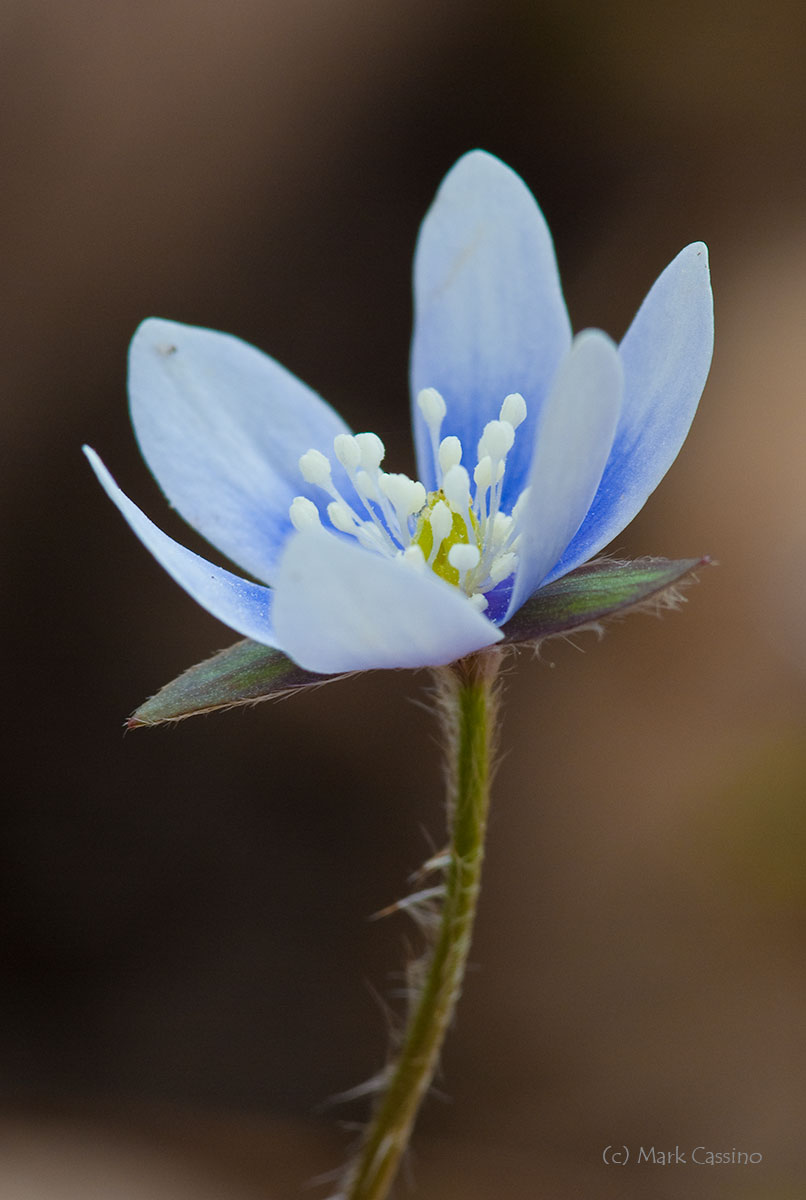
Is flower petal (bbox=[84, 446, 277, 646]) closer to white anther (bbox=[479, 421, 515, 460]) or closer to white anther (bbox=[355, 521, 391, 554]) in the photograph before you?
white anther (bbox=[355, 521, 391, 554])

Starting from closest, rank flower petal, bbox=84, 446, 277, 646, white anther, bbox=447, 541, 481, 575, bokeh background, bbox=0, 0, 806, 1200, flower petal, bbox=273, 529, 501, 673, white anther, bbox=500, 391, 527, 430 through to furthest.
→ flower petal, bbox=273, 529, 501, 673 → flower petal, bbox=84, 446, 277, 646 → white anther, bbox=447, 541, 481, 575 → white anther, bbox=500, 391, 527, 430 → bokeh background, bbox=0, 0, 806, 1200

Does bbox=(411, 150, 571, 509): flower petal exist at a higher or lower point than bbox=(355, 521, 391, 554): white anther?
higher

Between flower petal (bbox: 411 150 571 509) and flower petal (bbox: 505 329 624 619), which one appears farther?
flower petal (bbox: 411 150 571 509)

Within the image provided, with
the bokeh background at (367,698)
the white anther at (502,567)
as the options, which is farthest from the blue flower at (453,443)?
the bokeh background at (367,698)

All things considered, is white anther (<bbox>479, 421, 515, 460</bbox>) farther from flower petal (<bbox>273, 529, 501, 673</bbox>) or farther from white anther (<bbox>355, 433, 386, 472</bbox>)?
flower petal (<bbox>273, 529, 501, 673</bbox>)

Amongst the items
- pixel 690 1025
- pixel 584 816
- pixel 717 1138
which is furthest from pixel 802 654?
pixel 717 1138

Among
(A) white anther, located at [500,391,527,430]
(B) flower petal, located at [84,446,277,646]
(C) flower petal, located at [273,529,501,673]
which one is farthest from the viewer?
(A) white anther, located at [500,391,527,430]

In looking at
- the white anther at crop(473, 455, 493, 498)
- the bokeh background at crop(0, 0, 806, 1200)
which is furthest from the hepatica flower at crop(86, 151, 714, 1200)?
the bokeh background at crop(0, 0, 806, 1200)

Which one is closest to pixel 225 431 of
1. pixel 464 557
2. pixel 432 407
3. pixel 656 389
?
pixel 432 407
